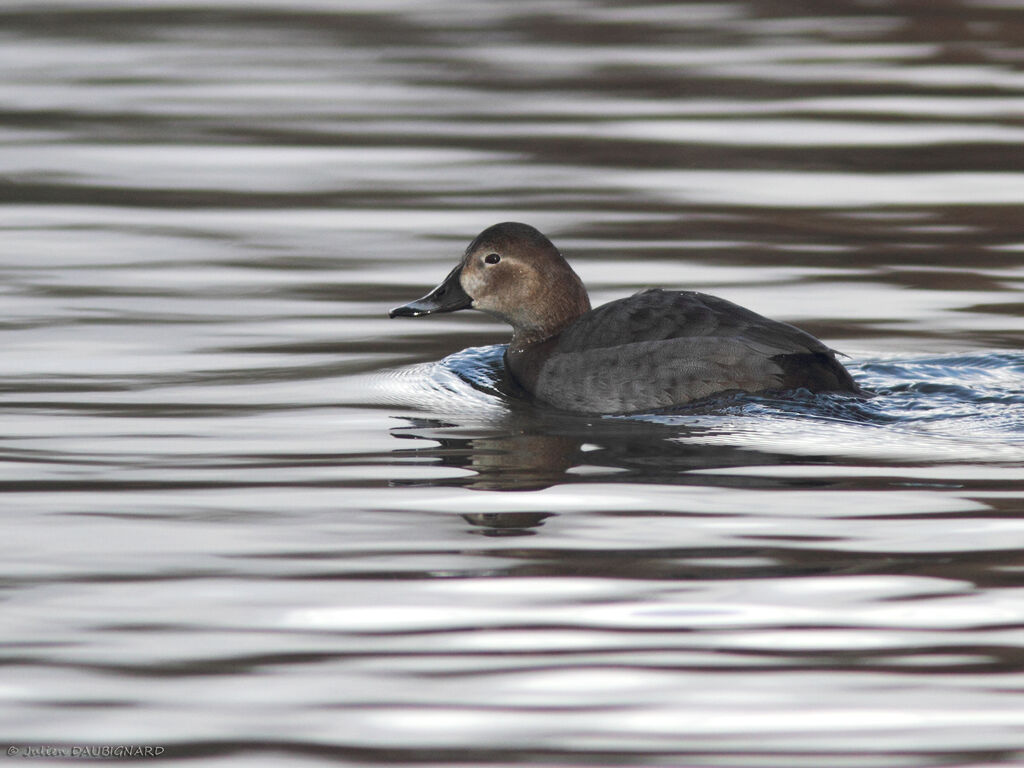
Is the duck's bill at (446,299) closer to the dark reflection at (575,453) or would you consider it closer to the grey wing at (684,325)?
the grey wing at (684,325)

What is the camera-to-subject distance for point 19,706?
164 inches

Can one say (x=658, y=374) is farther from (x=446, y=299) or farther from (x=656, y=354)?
(x=446, y=299)

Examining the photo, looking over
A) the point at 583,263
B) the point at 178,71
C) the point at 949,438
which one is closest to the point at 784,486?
A: the point at 949,438

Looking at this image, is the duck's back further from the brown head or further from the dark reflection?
the brown head

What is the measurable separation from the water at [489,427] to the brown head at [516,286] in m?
0.30

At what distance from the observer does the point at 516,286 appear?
8.12 m

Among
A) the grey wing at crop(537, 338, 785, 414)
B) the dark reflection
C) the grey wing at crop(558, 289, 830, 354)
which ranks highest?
the grey wing at crop(558, 289, 830, 354)

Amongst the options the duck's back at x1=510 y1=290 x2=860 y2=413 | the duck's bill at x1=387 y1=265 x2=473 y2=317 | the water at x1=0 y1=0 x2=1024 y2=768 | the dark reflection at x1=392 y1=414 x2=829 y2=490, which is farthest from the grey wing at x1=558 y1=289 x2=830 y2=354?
the duck's bill at x1=387 y1=265 x2=473 y2=317

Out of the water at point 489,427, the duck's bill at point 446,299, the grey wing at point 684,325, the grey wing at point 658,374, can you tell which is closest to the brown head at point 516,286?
the duck's bill at point 446,299

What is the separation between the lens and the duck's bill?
319 inches

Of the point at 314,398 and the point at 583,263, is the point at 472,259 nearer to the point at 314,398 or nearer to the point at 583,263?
the point at 314,398

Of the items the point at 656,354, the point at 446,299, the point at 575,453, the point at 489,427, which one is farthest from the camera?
the point at 446,299

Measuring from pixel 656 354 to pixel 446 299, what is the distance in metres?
1.29

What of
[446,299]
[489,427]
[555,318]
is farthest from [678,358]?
[446,299]
